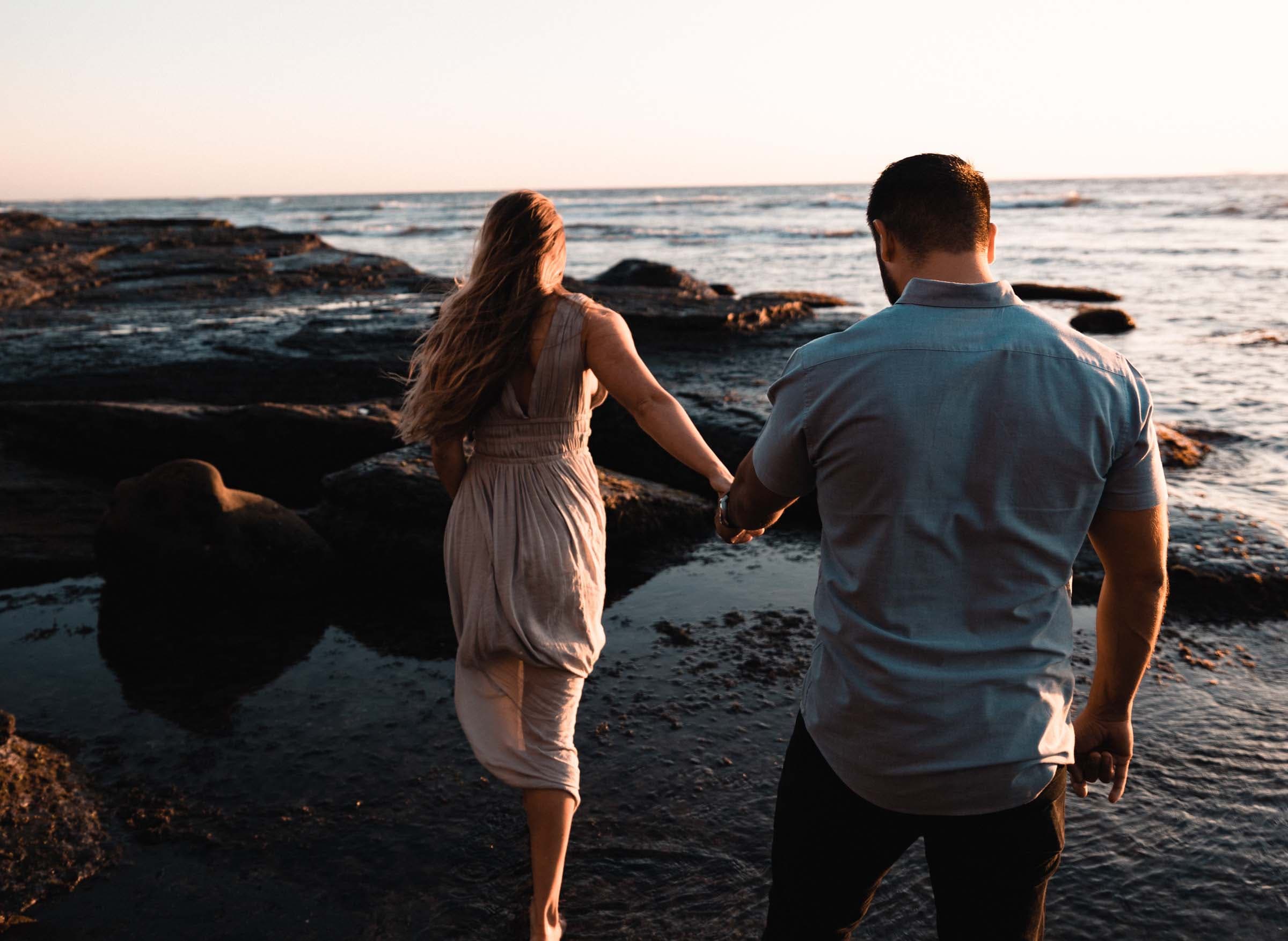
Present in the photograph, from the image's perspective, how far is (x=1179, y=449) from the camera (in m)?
7.38

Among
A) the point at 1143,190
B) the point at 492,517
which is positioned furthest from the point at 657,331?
the point at 1143,190

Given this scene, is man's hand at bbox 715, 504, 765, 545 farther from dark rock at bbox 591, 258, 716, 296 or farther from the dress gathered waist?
dark rock at bbox 591, 258, 716, 296

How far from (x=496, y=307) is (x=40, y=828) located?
240cm

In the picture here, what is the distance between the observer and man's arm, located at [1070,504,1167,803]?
5.95 ft

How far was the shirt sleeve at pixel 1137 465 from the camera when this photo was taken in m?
1.70

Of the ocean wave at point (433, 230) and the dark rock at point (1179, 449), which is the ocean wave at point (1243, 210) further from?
the dark rock at point (1179, 449)

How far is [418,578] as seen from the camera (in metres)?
5.81

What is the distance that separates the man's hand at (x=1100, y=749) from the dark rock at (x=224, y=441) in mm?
6132

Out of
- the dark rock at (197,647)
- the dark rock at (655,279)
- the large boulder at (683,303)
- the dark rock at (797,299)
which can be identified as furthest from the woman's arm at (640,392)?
the dark rock at (655,279)

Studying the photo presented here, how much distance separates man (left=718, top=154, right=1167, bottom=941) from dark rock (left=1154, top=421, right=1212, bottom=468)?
6.08m

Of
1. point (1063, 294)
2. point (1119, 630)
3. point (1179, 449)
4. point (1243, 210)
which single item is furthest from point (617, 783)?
point (1243, 210)

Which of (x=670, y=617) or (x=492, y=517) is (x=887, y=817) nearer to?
(x=492, y=517)

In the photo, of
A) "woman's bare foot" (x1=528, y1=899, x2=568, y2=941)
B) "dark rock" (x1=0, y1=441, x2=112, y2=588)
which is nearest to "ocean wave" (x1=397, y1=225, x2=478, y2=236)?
"dark rock" (x1=0, y1=441, x2=112, y2=588)

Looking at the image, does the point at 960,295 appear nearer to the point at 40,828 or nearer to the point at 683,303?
the point at 40,828
